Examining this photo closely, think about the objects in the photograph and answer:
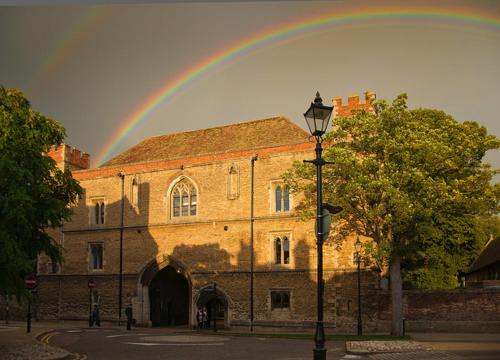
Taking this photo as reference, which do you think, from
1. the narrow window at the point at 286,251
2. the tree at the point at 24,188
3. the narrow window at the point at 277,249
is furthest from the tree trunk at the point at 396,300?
the tree at the point at 24,188

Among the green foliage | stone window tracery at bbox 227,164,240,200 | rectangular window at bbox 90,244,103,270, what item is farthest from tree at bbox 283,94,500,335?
rectangular window at bbox 90,244,103,270

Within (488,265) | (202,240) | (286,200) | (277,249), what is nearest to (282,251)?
(277,249)

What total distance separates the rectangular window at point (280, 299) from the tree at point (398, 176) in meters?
7.93

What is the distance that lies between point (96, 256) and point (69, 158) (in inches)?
364

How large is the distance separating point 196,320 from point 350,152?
17.2 m

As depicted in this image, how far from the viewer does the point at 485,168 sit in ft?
90.0

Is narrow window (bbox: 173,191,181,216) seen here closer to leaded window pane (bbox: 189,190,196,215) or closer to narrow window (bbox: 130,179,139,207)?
leaded window pane (bbox: 189,190,196,215)

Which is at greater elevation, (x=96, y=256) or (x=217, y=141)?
(x=217, y=141)

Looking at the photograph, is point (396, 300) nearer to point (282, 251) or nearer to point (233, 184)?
point (282, 251)

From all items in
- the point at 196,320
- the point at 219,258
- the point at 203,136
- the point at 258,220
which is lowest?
the point at 196,320

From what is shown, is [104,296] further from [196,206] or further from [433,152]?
[433,152]

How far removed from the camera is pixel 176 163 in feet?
133

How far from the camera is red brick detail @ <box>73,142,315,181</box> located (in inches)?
1446

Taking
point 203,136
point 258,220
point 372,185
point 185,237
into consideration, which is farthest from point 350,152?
point 203,136
